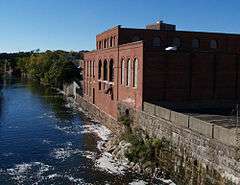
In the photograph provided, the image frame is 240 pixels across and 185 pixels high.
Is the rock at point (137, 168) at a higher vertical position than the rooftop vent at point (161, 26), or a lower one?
lower

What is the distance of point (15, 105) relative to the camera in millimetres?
64125

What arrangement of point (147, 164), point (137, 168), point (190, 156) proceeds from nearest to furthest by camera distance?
point (190, 156) < point (147, 164) < point (137, 168)

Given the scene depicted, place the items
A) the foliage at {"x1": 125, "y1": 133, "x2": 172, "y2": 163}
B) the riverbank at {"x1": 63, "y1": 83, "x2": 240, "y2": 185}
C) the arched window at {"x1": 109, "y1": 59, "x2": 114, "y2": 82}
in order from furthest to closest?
the arched window at {"x1": 109, "y1": 59, "x2": 114, "y2": 82}
the foliage at {"x1": 125, "y1": 133, "x2": 172, "y2": 163}
the riverbank at {"x1": 63, "y1": 83, "x2": 240, "y2": 185}

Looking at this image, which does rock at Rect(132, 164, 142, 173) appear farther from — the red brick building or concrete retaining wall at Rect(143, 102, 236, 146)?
the red brick building

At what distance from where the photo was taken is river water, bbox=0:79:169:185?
2672 cm

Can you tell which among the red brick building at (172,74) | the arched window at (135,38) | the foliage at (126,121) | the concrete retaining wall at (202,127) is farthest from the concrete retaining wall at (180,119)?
the arched window at (135,38)

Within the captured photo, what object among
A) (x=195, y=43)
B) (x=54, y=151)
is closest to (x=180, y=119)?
(x=54, y=151)

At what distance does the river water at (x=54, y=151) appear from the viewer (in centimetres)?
2672

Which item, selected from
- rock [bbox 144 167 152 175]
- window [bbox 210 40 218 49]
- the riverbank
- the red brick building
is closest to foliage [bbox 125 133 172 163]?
the riverbank

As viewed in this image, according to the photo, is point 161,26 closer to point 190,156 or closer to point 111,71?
point 111,71

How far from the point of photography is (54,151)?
33.8 m

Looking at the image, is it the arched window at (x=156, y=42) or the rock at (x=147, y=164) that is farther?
the arched window at (x=156, y=42)

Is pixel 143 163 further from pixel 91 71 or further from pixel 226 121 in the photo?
pixel 91 71

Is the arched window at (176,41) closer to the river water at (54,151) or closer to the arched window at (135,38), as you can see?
the arched window at (135,38)
